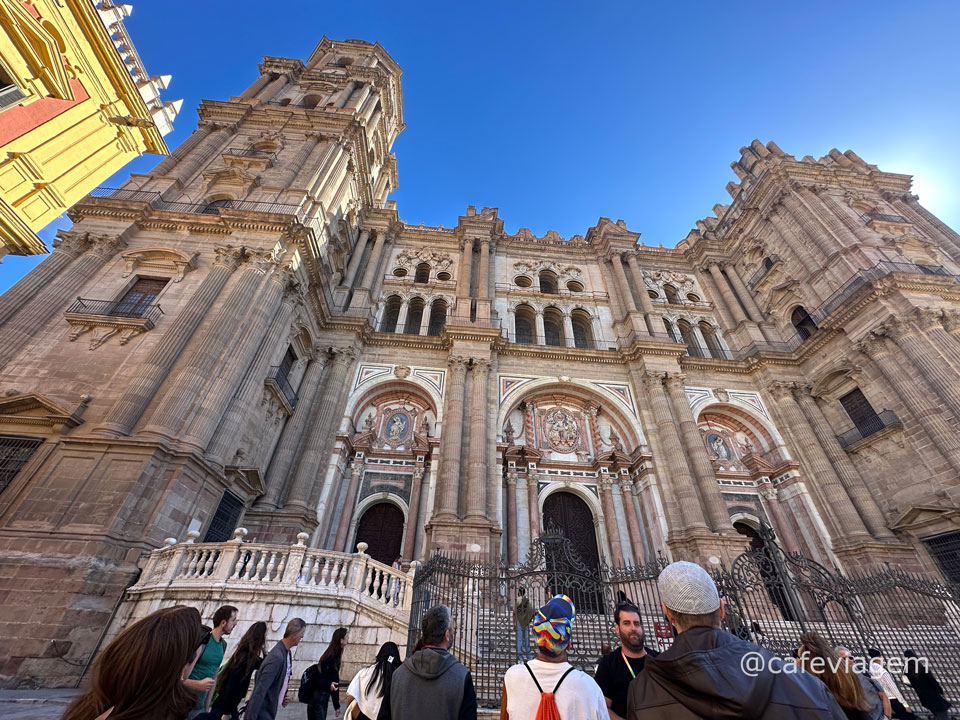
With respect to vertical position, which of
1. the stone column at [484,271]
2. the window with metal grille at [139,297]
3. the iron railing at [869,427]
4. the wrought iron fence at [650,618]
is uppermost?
the stone column at [484,271]

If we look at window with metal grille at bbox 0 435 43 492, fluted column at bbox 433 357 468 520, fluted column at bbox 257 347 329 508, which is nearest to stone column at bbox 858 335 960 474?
fluted column at bbox 433 357 468 520

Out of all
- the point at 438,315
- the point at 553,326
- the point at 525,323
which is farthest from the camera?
the point at 553,326

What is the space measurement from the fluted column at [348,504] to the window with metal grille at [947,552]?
60.1 ft

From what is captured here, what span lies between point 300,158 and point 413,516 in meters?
15.7

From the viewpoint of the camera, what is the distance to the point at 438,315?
2130 centimetres

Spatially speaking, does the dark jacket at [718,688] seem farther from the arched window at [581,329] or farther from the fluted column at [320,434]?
the arched window at [581,329]

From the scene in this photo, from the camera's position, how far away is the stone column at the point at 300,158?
56.5 ft

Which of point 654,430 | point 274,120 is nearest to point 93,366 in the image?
point 274,120

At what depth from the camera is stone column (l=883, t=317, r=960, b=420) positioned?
43.5 ft

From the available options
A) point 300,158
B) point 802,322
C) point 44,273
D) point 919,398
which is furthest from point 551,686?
point 802,322

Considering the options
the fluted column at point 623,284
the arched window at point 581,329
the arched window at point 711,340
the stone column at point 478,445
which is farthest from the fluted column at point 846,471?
the stone column at point 478,445

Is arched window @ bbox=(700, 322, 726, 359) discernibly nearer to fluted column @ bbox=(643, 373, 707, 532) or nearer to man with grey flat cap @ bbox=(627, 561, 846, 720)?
fluted column @ bbox=(643, 373, 707, 532)

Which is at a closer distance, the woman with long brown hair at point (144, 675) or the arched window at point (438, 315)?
the woman with long brown hair at point (144, 675)

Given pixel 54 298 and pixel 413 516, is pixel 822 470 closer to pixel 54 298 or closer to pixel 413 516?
pixel 413 516
